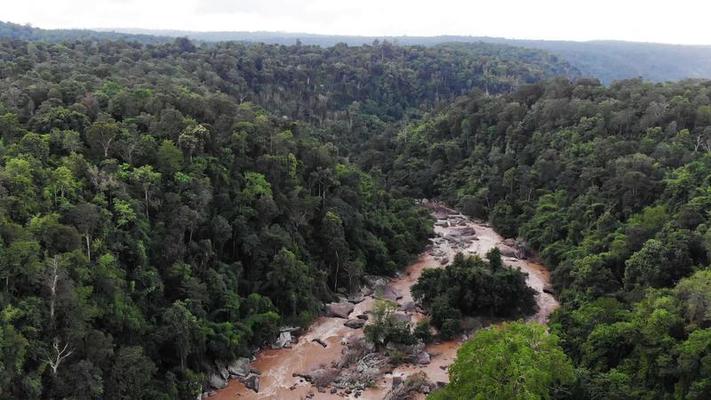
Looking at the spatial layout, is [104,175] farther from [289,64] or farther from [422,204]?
[289,64]

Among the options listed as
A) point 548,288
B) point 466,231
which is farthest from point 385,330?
point 466,231

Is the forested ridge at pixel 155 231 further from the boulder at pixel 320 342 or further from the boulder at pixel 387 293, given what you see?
the boulder at pixel 387 293

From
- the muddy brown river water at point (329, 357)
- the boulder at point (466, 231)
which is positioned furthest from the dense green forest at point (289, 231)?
the boulder at point (466, 231)

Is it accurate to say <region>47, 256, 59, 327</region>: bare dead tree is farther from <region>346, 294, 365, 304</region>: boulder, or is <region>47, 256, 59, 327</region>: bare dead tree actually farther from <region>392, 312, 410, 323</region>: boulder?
<region>346, 294, 365, 304</region>: boulder

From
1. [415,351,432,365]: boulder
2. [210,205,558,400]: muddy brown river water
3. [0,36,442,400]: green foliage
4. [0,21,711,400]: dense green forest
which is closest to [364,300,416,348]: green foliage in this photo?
[415,351,432,365]: boulder

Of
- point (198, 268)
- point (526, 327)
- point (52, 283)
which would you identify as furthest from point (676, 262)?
point (52, 283)

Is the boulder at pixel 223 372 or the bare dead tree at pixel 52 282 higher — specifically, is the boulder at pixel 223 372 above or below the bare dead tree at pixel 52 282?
below
